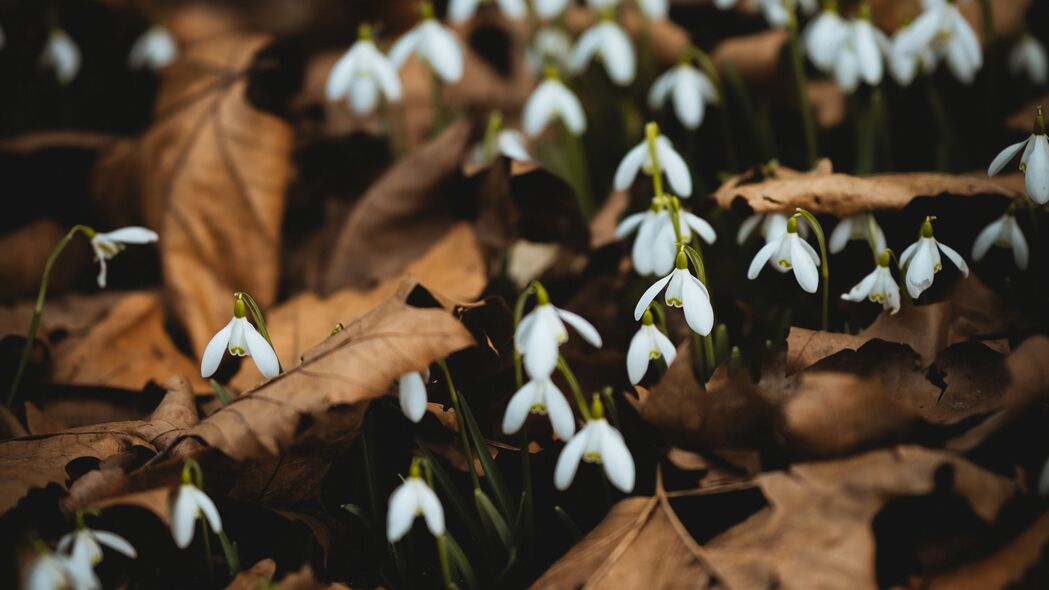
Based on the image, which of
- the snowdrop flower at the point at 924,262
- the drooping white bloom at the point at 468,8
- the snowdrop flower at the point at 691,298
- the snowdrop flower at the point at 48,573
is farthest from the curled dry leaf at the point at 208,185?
→ the snowdrop flower at the point at 924,262

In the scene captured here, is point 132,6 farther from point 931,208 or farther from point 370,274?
point 931,208

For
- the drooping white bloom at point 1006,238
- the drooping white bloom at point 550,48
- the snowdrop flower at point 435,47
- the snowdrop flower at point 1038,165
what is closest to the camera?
the snowdrop flower at point 1038,165

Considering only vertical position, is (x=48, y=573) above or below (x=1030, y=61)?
below

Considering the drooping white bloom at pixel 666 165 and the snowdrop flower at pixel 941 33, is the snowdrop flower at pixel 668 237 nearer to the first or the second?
the drooping white bloom at pixel 666 165

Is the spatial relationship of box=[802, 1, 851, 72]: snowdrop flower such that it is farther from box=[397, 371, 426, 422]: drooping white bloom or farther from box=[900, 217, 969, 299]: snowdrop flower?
box=[397, 371, 426, 422]: drooping white bloom

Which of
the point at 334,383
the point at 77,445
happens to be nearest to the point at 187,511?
the point at 334,383

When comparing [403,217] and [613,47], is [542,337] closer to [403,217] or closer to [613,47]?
[403,217]

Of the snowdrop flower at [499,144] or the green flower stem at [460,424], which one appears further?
the snowdrop flower at [499,144]
